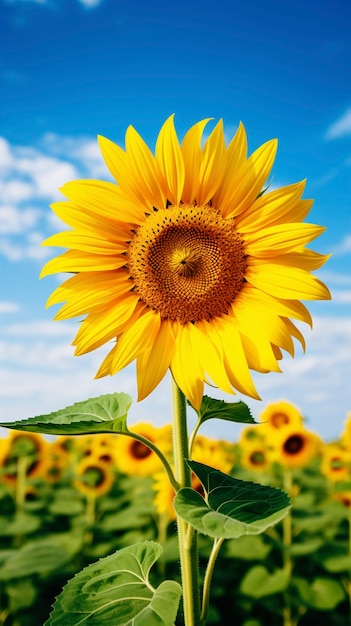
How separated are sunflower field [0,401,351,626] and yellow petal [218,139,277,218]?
321 cm

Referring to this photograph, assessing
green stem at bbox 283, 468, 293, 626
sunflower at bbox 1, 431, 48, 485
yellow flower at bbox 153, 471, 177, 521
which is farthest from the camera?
sunflower at bbox 1, 431, 48, 485

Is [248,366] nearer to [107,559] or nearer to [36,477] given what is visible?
[107,559]

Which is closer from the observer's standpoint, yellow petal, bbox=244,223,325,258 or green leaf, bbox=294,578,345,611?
yellow petal, bbox=244,223,325,258

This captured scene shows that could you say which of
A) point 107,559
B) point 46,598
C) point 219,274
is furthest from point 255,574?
point 219,274

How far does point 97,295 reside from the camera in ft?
6.44

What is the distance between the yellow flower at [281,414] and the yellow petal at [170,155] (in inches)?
204

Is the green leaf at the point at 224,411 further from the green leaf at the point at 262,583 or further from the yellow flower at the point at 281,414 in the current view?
the yellow flower at the point at 281,414

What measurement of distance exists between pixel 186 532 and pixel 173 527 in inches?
210

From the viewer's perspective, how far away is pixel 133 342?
75.3 inches

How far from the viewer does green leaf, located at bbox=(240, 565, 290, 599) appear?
5.66 meters

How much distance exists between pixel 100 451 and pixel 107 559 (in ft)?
17.8

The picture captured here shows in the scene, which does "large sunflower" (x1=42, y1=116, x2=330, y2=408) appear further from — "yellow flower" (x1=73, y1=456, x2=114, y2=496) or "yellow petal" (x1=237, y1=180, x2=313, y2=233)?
"yellow flower" (x1=73, y1=456, x2=114, y2=496)

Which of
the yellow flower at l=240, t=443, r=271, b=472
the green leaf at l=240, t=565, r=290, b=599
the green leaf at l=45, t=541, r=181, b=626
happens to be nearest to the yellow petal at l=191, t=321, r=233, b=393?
the green leaf at l=45, t=541, r=181, b=626

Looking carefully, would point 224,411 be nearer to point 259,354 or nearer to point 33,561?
point 259,354
